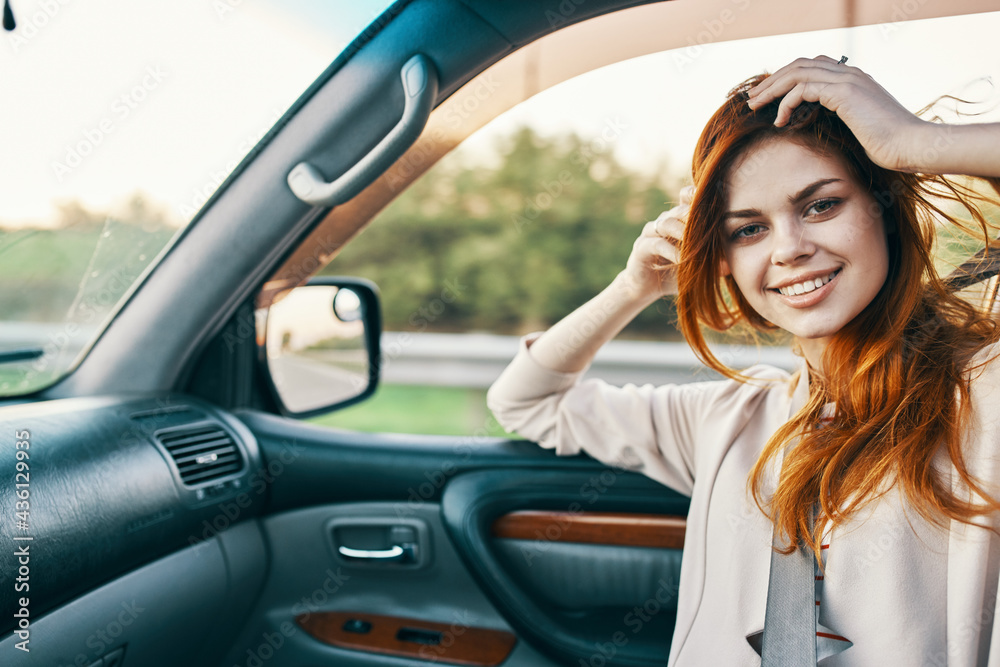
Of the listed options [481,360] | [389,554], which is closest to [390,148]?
[389,554]

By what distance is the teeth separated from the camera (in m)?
1.32

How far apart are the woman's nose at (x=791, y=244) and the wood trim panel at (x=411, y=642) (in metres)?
1.22

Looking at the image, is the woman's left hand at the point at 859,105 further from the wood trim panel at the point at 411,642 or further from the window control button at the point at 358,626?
the window control button at the point at 358,626

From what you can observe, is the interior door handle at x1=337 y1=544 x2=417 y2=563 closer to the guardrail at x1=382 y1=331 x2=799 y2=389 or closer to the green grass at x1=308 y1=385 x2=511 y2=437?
the green grass at x1=308 y1=385 x2=511 y2=437

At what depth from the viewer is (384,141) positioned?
1538 millimetres

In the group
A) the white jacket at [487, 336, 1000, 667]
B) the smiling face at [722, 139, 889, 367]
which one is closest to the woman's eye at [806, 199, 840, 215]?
the smiling face at [722, 139, 889, 367]

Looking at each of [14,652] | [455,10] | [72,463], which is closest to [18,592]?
A: [14,652]

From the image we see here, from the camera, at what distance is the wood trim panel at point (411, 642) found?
1.87 metres

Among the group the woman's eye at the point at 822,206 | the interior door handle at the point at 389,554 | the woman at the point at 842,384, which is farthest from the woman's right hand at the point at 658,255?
the interior door handle at the point at 389,554

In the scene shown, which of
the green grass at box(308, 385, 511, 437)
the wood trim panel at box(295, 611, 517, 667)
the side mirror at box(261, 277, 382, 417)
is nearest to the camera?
the wood trim panel at box(295, 611, 517, 667)

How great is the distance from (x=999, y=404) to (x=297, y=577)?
1.77 m

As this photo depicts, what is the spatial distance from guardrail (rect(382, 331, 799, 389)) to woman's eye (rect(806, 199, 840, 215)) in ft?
16.2

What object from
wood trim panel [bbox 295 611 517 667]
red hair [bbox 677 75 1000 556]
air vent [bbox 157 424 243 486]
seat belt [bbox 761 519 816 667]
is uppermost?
red hair [bbox 677 75 1000 556]

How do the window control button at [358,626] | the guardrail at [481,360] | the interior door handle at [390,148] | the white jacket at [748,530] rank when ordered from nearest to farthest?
1. the white jacket at [748,530]
2. the interior door handle at [390,148]
3. the window control button at [358,626]
4. the guardrail at [481,360]
